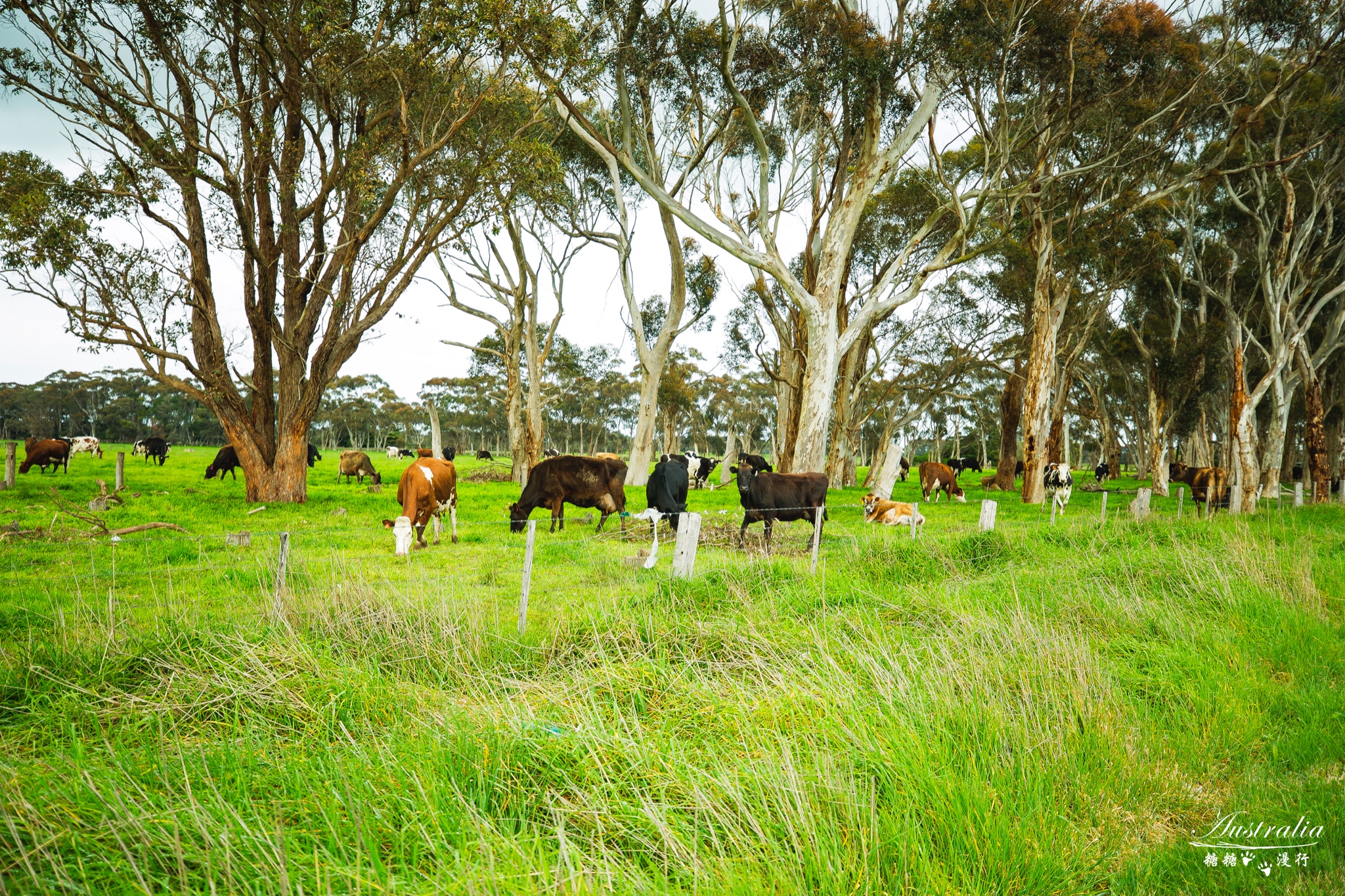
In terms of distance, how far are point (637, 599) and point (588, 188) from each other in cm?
2001

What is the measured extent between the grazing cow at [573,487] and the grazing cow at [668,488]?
1.88ft

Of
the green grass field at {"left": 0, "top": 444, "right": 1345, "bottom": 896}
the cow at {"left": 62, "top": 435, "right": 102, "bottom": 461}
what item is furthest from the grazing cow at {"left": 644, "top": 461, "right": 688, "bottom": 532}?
the cow at {"left": 62, "top": 435, "right": 102, "bottom": 461}

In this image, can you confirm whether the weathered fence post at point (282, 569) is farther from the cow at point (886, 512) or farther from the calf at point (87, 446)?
the calf at point (87, 446)

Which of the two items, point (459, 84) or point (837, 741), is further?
point (459, 84)

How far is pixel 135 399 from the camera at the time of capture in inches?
2226

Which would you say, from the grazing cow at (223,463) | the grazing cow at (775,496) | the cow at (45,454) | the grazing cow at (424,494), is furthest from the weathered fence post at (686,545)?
the cow at (45,454)

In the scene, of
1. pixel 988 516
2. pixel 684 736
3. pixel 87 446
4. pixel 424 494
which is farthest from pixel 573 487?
pixel 87 446

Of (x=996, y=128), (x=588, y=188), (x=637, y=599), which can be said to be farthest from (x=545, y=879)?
(x=588, y=188)

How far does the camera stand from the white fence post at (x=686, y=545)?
6379 mm

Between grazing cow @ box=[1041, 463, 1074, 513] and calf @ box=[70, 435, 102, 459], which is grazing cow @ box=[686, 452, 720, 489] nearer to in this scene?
grazing cow @ box=[1041, 463, 1074, 513]

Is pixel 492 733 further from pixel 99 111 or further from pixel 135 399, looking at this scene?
pixel 135 399

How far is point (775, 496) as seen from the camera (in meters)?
11.7

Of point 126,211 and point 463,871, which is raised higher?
point 126,211

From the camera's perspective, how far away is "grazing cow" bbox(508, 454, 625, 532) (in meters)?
12.1
